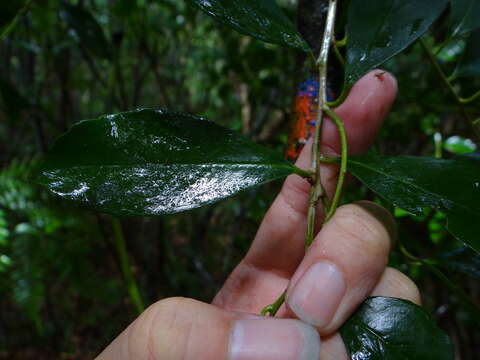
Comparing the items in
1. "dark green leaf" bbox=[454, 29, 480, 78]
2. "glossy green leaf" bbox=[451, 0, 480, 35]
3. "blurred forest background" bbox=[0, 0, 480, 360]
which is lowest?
"blurred forest background" bbox=[0, 0, 480, 360]

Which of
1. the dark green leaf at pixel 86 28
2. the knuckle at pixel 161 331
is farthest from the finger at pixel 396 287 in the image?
the dark green leaf at pixel 86 28

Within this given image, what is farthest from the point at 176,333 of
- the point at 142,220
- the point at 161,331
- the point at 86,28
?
the point at 142,220

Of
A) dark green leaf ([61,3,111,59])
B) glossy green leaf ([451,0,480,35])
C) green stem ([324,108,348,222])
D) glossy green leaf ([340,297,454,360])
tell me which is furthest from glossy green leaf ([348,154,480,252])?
dark green leaf ([61,3,111,59])

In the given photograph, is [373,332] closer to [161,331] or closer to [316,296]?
[316,296]

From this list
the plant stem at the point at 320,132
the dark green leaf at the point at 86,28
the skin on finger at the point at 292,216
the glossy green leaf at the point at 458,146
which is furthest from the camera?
the glossy green leaf at the point at 458,146

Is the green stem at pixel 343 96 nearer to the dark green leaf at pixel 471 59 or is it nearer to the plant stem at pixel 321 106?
the plant stem at pixel 321 106

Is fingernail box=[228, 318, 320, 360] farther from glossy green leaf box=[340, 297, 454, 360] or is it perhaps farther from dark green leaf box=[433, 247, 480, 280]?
dark green leaf box=[433, 247, 480, 280]
